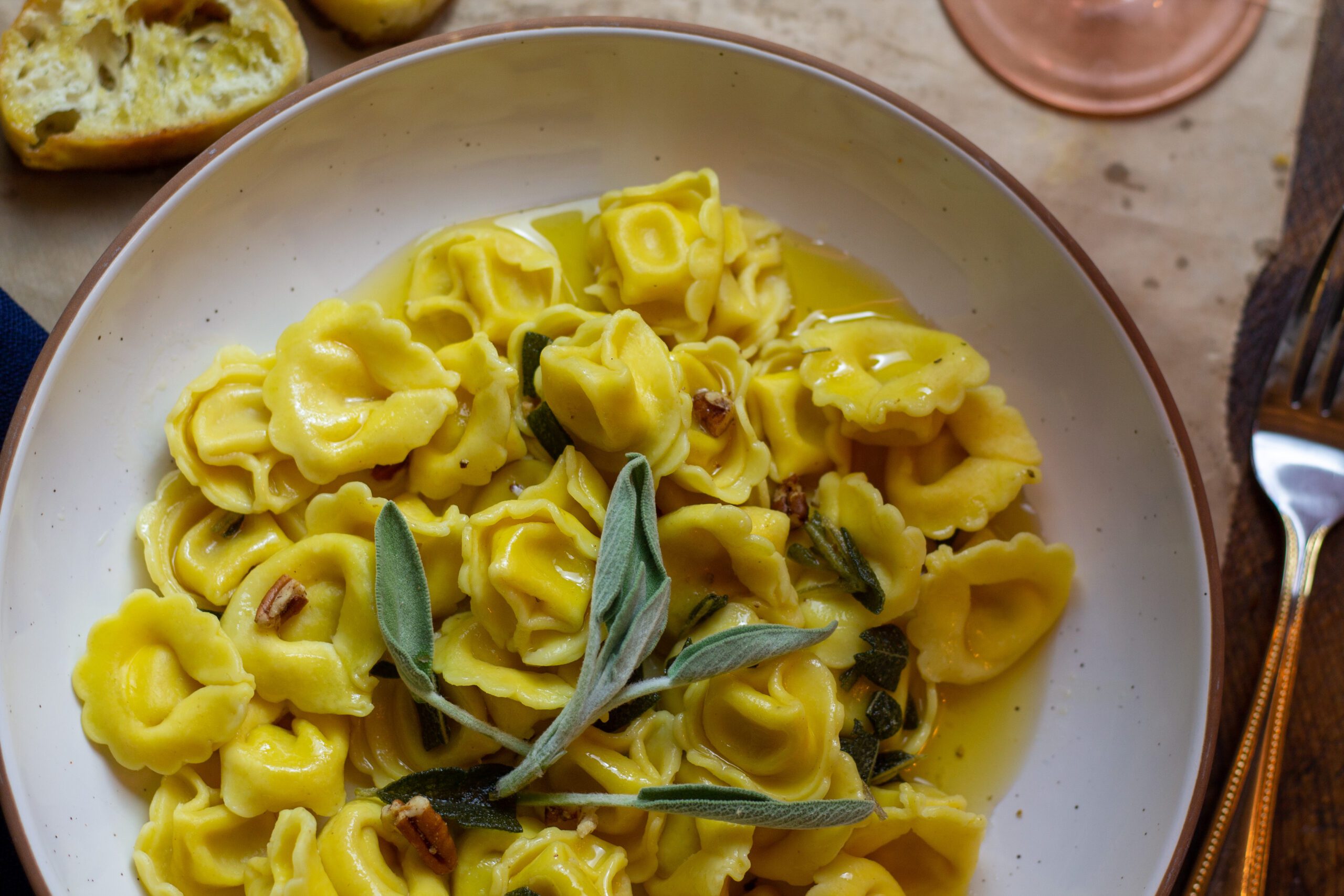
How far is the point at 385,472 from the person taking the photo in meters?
2.53

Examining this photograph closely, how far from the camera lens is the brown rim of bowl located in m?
2.29

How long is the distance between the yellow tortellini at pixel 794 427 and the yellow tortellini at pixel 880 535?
7 centimetres

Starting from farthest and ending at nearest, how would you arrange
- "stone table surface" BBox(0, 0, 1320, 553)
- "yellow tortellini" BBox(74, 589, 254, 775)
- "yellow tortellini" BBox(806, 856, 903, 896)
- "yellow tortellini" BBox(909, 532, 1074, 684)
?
1. "stone table surface" BBox(0, 0, 1320, 553)
2. "yellow tortellini" BBox(909, 532, 1074, 684)
3. "yellow tortellini" BBox(806, 856, 903, 896)
4. "yellow tortellini" BBox(74, 589, 254, 775)

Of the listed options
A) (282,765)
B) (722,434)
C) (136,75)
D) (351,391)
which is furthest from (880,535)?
(136,75)

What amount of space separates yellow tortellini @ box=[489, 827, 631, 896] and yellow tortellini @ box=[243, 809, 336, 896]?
0.40 metres

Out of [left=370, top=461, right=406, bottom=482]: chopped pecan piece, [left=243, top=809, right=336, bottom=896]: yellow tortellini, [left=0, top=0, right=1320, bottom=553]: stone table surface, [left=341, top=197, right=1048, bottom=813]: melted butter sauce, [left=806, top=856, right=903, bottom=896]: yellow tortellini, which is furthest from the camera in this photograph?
[left=0, top=0, right=1320, bottom=553]: stone table surface

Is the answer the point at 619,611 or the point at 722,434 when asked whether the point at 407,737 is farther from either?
the point at 722,434

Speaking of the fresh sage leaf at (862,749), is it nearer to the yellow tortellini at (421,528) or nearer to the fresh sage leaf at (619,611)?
the fresh sage leaf at (619,611)

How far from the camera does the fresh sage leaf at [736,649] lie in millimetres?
1973

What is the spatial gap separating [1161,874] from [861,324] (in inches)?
64.6

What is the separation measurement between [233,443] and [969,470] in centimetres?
196

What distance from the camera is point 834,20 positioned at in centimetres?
326

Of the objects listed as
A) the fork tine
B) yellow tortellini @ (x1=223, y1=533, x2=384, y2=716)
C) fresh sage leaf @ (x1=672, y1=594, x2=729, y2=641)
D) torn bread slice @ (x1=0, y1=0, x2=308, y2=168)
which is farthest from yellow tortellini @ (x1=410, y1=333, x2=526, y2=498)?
the fork tine

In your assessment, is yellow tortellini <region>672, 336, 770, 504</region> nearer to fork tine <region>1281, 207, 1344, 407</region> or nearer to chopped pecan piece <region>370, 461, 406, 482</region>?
chopped pecan piece <region>370, 461, 406, 482</region>
